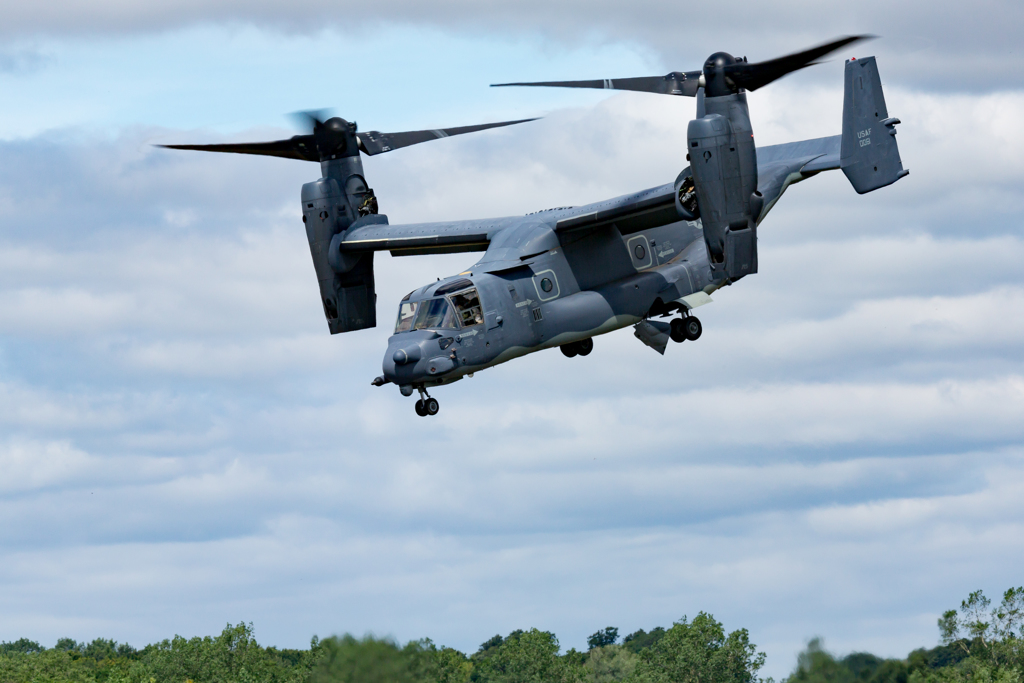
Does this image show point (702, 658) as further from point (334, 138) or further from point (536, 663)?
point (334, 138)

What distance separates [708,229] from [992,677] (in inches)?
2367

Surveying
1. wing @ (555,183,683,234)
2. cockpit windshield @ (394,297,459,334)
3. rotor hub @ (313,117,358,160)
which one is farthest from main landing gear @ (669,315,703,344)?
rotor hub @ (313,117,358,160)

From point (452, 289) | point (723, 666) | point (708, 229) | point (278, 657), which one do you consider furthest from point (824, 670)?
point (278, 657)

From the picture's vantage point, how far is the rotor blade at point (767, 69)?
35281 millimetres

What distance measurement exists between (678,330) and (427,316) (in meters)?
9.36

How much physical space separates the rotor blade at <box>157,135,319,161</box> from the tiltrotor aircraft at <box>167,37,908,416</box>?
0.05 metres

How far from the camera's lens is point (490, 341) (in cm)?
3747

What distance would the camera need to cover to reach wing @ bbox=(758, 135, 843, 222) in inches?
1649

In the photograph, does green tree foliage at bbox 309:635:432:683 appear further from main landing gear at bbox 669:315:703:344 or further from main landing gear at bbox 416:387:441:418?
main landing gear at bbox 669:315:703:344

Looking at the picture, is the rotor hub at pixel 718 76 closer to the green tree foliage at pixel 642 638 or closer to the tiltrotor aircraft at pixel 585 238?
the tiltrotor aircraft at pixel 585 238

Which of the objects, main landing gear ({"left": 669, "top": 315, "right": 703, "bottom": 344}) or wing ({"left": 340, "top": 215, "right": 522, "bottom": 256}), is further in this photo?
wing ({"left": 340, "top": 215, "right": 522, "bottom": 256})

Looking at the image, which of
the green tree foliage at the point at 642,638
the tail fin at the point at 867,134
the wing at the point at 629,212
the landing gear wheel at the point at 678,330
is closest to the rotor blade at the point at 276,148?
the wing at the point at 629,212

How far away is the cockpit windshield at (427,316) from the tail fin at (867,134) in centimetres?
Answer: 1317

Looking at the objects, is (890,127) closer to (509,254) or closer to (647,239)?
(647,239)
